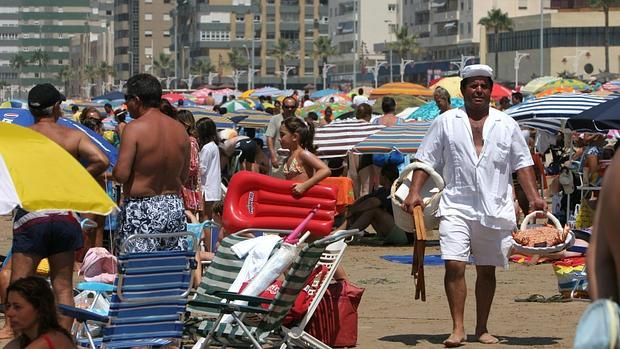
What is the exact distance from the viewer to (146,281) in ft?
23.4

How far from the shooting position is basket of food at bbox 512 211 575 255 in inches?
338

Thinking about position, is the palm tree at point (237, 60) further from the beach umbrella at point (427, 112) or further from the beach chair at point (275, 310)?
A: the beach chair at point (275, 310)

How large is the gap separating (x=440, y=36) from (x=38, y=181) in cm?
12495

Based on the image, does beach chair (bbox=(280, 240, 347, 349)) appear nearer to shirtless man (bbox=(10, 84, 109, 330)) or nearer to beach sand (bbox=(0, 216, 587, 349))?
beach sand (bbox=(0, 216, 587, 349))

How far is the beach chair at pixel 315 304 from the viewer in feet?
25.7

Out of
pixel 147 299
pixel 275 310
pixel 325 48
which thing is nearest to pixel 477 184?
pixel 275 310

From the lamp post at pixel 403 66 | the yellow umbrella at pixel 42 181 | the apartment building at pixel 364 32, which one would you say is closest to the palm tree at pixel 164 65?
the apartment building at pixel 364 32

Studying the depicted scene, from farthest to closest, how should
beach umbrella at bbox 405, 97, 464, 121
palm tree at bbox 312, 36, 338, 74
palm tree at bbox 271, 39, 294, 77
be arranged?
palm tree at bbox 271, 39, 294, 77 → palm tree at bbox 312, 36, 338, 74 → beach umbrella at bbox 405, 97, 464, 121

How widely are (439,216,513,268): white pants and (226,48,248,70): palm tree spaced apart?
157 m

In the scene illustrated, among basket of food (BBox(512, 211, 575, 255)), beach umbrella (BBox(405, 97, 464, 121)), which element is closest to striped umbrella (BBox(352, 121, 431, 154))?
beach umbrella (BBox(405, 97, 464, 121))

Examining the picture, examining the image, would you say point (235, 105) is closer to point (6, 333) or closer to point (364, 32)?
point (6, 333)

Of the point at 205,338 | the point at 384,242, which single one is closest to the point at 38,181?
the point at 205,338

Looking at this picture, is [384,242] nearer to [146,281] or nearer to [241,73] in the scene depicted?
[146,281]

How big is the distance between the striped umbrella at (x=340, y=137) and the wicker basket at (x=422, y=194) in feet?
24.1
